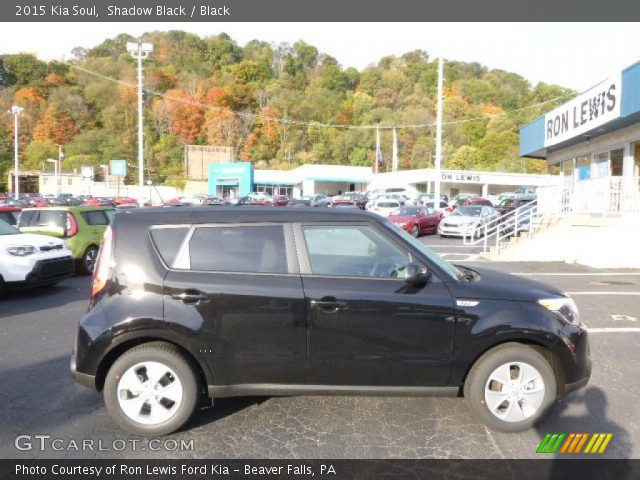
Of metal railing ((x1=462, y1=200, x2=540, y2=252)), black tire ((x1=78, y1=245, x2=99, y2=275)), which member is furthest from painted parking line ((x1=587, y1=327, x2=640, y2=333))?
black tire ((x1=78, y1=245, x2=99, y2=275))

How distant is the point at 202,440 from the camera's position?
360 cm

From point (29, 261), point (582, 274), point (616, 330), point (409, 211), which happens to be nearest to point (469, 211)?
point (409, 211)

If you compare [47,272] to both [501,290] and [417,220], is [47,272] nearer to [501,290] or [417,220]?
[501,290]

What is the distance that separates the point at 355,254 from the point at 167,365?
66.4 inches

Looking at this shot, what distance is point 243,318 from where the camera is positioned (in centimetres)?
361

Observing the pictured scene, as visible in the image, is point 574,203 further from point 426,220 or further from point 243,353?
point 243,353

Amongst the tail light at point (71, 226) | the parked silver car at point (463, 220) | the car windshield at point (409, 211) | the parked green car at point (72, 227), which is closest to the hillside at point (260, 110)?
the parked silver car at point (463, 220)

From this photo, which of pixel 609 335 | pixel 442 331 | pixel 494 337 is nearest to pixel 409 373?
pixel 442 331

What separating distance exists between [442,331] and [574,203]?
13035mm

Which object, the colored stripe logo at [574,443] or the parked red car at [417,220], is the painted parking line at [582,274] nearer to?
the colored stripe logo at [574,443]

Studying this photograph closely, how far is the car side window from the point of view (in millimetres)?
3798

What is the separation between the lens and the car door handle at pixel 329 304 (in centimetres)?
360

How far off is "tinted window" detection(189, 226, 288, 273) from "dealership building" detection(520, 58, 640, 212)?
1241 centimetres

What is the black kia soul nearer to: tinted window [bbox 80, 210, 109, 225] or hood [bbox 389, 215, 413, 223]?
tinted window [bbox 80, 210, 109, 225]
